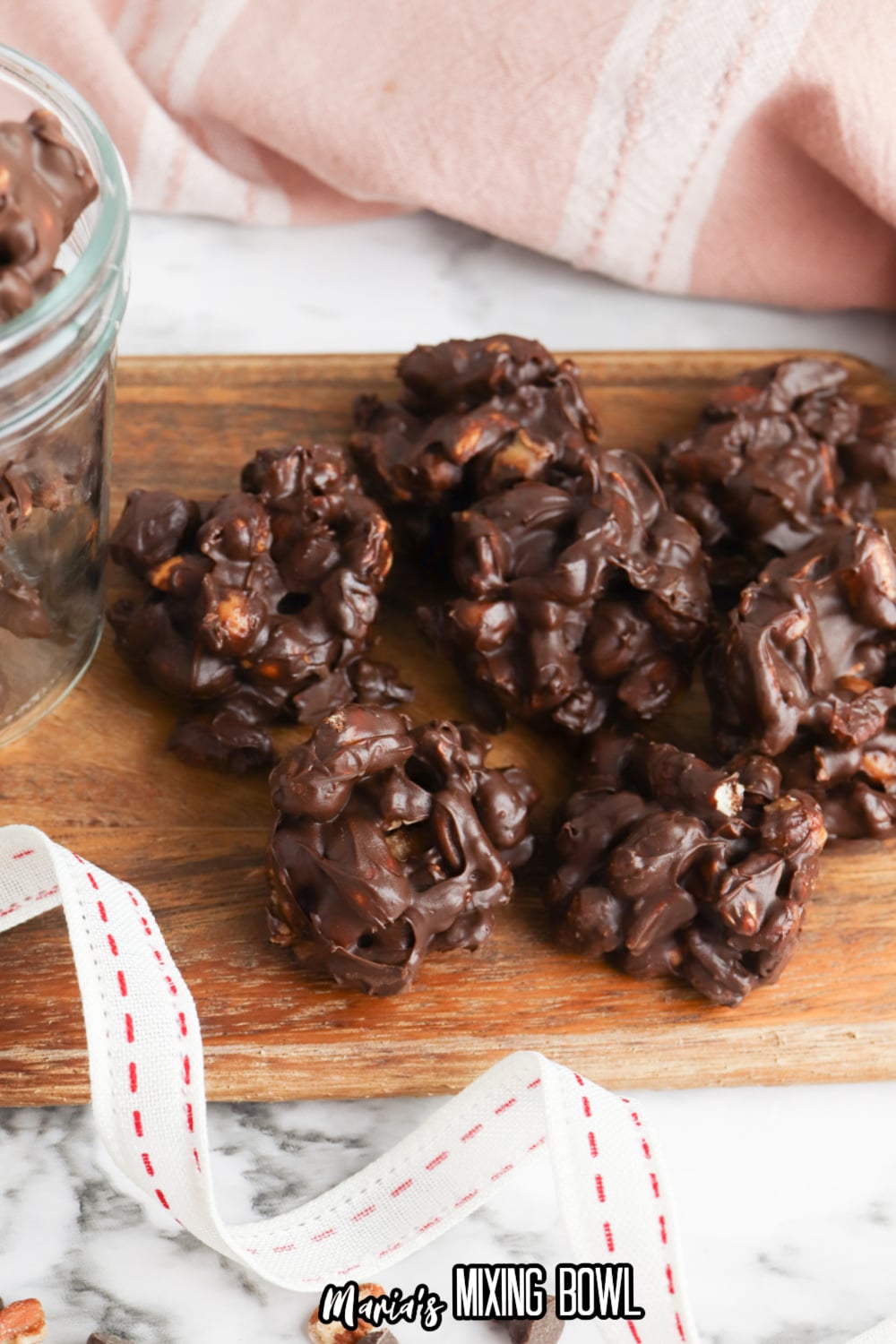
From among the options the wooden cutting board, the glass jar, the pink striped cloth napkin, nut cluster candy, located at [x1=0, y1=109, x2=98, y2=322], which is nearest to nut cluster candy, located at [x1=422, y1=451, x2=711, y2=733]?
the wooden cutting board

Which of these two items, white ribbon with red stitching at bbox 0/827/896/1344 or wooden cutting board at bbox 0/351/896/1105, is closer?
white ribbon with red stitching at bbox 0/827/896/1344

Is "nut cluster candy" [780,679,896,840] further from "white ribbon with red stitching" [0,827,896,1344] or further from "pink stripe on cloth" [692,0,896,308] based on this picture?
"pink stripe on cloth" [692,0,896,308]

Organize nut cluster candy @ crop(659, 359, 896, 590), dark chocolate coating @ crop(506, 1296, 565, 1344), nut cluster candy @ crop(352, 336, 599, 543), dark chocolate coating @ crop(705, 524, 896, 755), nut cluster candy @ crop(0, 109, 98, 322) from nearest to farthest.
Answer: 1. nut cluster candy @ crop(0, 109, 98, 322)
2. dark chocolate coating @ crop(506, 1296, 565, 1344)
3. dark chocolate coating @ crop(705, 524, 896, 755)
4. nut cluster candy @ crop(352, 336, 599, 543)
5. nut cluster candy @ crop(659, 359, 896, 590)

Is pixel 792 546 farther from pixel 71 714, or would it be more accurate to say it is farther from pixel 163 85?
pixel 163 85

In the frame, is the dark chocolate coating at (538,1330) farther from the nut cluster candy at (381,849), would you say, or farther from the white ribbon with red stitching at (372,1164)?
the nut cluster candy at (381,849)

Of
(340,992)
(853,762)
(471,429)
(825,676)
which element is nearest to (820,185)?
(471,429)

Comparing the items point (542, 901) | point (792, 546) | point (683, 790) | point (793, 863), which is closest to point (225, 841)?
point (542, 901)
